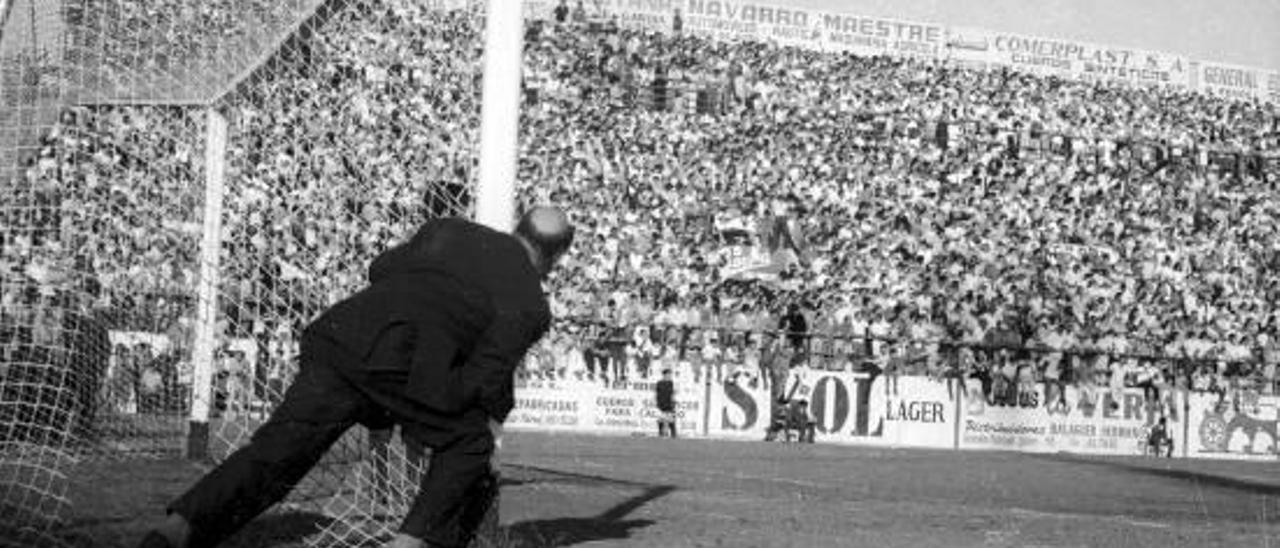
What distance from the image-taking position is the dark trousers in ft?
19.8

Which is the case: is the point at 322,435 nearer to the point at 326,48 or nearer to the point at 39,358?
the point at 39,358

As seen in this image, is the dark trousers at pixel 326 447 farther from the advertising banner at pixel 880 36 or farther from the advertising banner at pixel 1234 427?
the advertising banner at pixel 880 36

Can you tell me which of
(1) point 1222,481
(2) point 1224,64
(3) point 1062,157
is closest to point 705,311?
(1) point 1222,481

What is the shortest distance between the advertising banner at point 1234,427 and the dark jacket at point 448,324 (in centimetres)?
3145

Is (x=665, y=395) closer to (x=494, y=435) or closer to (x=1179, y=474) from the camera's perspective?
(x=1179, y=474)

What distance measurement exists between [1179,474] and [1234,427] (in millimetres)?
11573

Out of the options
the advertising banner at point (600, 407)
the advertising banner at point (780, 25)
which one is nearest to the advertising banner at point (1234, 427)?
the advertising banner at point (600, 407)

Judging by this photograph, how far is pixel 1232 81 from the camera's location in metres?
61.7

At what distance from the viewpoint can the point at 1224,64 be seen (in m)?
62.1

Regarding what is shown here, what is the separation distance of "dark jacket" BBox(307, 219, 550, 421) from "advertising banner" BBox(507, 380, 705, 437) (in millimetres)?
23906

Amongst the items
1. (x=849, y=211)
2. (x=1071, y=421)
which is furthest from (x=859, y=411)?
(x=849, y=211)

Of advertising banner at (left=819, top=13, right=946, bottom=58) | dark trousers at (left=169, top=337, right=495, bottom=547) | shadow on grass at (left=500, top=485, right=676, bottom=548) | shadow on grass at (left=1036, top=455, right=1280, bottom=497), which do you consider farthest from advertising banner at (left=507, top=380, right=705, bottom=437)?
dark trousers at (left=169, top=337, right=495, bottom=547)

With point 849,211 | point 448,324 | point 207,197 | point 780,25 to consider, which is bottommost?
point 448,324

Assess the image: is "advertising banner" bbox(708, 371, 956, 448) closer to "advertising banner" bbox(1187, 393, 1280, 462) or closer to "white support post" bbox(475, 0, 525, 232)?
"advertising banner" bbox(1187, 393, 1280, 462)
